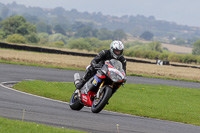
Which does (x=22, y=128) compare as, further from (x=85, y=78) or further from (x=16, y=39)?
(x=16, y=39)

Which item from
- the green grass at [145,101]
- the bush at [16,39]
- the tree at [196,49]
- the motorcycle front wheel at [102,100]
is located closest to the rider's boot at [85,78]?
the motorcycle front wheel at [102,100]

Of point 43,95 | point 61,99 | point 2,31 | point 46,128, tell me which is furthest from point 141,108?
point 2,31

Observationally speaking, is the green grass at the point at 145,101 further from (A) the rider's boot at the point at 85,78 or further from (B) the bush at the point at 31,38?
(B) the bush at the point at 31,38

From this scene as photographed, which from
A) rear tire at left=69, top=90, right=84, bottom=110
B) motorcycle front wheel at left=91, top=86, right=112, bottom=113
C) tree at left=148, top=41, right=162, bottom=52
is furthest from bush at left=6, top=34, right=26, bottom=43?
motorcycle front wheel at left=91, top=86, right=112, bottom=113

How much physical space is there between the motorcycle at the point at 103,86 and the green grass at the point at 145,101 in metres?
2.61

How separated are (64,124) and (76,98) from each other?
2879mm

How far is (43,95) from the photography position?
15.9 meters

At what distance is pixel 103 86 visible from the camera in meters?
10.4

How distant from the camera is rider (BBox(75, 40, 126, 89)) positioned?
1041 cm

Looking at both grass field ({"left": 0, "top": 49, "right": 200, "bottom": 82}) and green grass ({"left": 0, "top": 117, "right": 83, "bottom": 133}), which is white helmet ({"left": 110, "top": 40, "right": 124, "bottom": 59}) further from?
grass field ({"left": 0, "top": 49, "right": 200, "bottom": 82})

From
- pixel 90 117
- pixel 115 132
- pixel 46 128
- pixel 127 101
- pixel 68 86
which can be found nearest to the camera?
pixel 46 128

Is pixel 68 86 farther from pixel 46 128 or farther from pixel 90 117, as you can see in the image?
pixel 46 128

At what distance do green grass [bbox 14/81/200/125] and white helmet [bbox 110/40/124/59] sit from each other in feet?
10.0

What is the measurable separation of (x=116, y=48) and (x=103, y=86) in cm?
96
